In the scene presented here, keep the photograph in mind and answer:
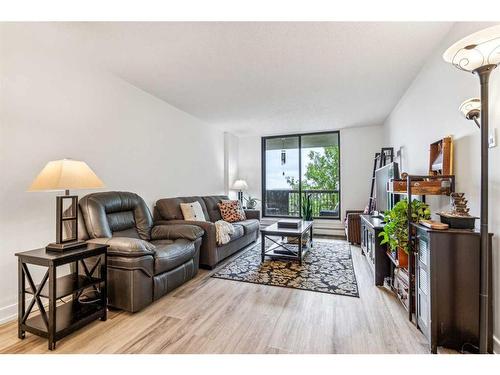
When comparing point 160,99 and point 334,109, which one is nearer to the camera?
point 160,99

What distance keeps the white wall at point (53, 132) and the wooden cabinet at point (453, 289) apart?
3154mm

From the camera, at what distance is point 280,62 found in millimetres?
2566

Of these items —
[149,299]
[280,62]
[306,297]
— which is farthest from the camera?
[280,62]

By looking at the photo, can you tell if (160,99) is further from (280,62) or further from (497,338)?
(497,338)

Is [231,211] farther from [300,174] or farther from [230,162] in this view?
[300,174]

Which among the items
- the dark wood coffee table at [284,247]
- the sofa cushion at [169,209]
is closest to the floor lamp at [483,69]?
the dark wood coffee table at [284,247]

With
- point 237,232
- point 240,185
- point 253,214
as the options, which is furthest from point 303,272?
point 240,185

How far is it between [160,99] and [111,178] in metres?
1.50

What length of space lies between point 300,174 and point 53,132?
192 inches

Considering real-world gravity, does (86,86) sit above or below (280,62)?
below

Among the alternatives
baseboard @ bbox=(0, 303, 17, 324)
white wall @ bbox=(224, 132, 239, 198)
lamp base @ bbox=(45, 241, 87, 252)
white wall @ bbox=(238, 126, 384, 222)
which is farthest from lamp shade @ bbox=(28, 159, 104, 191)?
white wall @ bbox=(238, 126, 384, 222)

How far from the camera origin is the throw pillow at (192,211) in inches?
141
